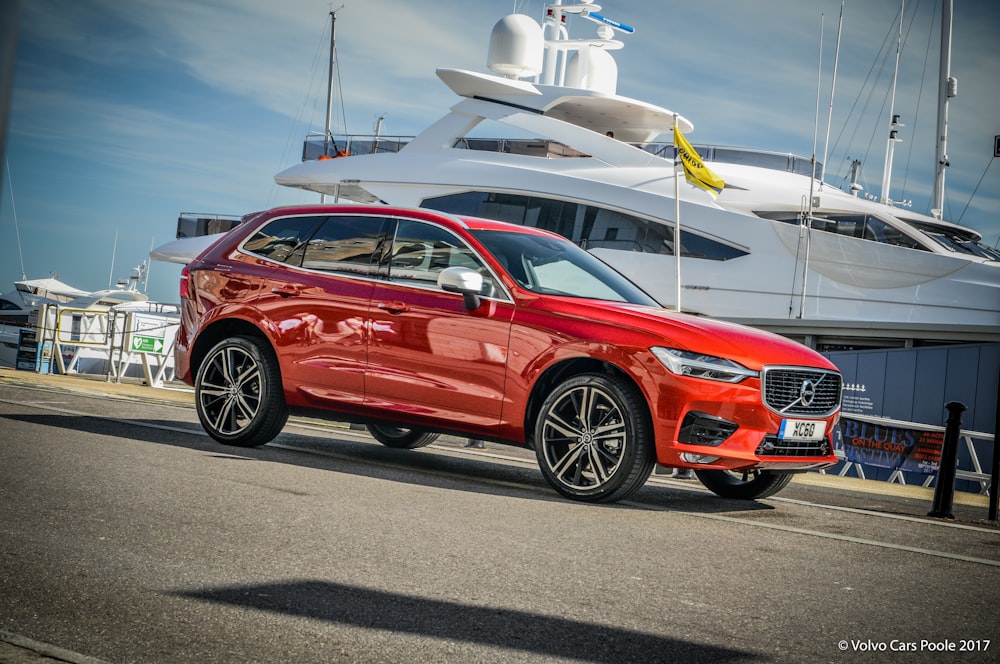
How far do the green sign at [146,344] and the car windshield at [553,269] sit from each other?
52.8 feet

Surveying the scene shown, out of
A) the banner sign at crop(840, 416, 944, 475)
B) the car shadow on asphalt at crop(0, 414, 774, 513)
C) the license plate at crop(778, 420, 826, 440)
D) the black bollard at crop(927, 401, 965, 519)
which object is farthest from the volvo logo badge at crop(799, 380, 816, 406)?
the banner sign at crop(840, 416, 944, 475)

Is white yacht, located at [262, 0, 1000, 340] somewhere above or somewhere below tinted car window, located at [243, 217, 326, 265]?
above

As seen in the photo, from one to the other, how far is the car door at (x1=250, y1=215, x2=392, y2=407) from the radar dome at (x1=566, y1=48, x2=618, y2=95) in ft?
73.4

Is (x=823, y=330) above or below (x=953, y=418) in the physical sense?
above

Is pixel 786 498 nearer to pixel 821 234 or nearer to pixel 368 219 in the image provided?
pixel 368 219

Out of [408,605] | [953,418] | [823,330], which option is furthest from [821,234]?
[408,605]

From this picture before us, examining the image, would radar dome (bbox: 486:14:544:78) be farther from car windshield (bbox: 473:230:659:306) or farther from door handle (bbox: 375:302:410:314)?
door handle (bbox: 375:302:410:314)

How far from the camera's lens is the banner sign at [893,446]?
48.6 feet

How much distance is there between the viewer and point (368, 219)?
7.86 meters

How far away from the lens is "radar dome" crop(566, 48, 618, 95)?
29312 millimetres

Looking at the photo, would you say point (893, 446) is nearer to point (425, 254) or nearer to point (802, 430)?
point (802, 430)

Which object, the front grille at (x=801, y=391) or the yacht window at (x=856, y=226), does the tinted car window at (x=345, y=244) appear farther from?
the yacht window at (x=856, y=226)

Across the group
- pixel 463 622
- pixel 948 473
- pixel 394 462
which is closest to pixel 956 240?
pixel 948 473

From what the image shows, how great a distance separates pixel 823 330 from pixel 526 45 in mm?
11529
